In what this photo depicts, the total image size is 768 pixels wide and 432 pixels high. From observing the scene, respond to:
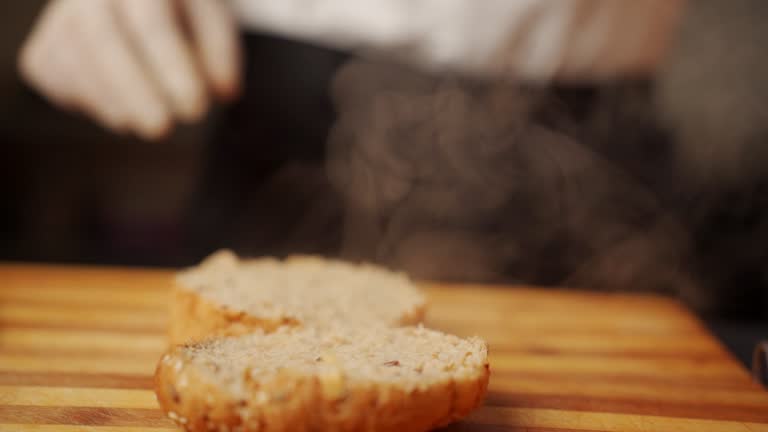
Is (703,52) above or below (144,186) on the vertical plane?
above

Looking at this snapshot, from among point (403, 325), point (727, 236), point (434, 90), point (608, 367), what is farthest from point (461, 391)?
point (727, 236)

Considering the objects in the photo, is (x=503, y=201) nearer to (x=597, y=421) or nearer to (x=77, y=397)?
(x=597, y=421)

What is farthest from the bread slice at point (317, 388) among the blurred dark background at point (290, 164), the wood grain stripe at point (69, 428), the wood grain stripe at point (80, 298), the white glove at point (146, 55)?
the blurred dark background at point (290, 164)

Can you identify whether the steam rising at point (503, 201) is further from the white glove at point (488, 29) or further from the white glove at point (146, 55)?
the white glove at point (146, 55)

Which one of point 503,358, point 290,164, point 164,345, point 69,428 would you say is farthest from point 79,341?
point 290,164

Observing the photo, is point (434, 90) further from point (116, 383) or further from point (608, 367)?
point (116, 383)
